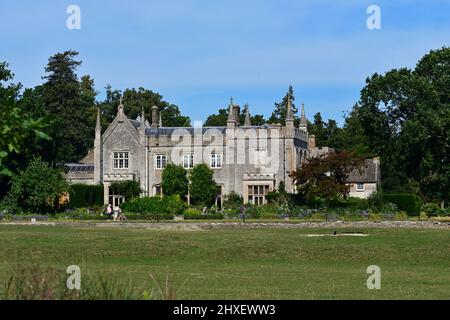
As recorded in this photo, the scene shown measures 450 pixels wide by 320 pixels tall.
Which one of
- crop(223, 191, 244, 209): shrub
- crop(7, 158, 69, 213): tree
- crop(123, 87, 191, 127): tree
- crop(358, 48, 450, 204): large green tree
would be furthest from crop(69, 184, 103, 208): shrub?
crop(123, 87, 191, 127): tree

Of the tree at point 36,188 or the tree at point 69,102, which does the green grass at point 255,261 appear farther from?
the tree at point 69,102

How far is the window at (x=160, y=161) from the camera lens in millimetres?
73188

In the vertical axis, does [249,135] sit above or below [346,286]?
above

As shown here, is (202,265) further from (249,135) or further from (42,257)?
(249,135)

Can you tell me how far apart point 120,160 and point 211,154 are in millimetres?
7262

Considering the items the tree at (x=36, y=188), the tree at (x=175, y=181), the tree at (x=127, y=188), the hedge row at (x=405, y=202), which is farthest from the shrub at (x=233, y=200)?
the tree at (x=36, y=188)

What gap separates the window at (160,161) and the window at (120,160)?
7.91ft

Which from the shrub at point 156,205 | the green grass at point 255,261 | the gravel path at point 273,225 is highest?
the shrub at point 156,205

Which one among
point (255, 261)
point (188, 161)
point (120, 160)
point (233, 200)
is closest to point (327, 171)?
point (233, 200)

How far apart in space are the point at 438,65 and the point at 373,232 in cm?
3326

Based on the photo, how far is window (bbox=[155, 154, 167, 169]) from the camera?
73188mm

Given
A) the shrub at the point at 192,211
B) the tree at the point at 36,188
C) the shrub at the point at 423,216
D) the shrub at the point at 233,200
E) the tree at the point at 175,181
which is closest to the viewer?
the shrub at the point at 423,216

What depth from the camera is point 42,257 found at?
2848 cm

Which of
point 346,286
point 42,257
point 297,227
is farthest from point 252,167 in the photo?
point 346,286
